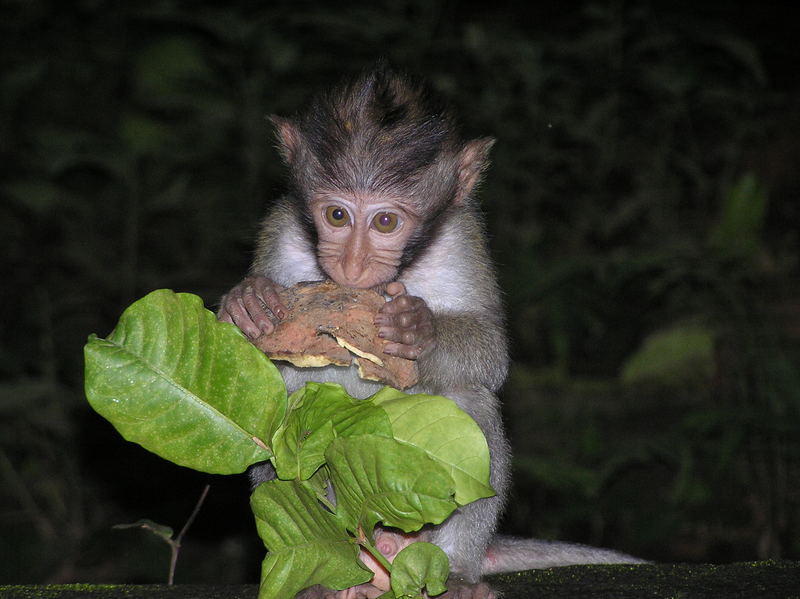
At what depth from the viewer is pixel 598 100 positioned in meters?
10.8

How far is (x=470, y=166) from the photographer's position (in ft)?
18.3

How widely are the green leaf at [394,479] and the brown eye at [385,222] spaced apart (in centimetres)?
202

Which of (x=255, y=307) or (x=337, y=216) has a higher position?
(x=337, y=216)

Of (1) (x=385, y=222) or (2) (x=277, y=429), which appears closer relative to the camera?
(2) (x=277, y=429)

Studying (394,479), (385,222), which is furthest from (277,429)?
(385,222)

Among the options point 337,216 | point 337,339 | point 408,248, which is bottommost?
point 337,339

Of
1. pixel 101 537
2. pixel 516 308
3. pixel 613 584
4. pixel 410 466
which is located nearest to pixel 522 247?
pixel 516 308

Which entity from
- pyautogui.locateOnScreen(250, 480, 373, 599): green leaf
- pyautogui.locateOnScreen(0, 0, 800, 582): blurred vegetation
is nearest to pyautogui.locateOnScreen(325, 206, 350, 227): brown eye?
pyautogui.locateOnScreen(250, 480, 373, 599): green leaf

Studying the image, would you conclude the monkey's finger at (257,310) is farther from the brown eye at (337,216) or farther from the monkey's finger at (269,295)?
the brown eye at (337,216)

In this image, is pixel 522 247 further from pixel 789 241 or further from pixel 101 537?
pixel 101 537

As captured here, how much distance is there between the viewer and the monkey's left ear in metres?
5.55

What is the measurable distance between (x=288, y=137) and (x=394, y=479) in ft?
9.39

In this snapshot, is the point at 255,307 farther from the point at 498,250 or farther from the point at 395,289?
the point at 498,250

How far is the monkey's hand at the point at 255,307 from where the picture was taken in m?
4.30
